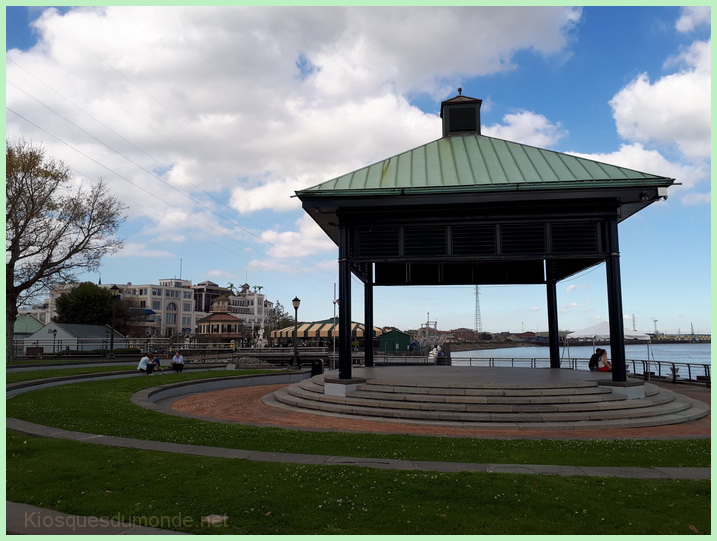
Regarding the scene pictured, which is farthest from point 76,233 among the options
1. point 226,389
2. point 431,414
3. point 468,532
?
point 468,532

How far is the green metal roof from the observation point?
16.1m

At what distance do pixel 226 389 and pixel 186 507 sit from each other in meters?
16.9

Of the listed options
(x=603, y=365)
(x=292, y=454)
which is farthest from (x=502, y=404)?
(x=603, y=365)

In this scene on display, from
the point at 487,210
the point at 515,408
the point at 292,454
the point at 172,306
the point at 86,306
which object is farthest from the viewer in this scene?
the point at 172,306

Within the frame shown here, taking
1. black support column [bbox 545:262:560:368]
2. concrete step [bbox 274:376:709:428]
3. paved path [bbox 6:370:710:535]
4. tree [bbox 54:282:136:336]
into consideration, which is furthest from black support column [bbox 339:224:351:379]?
tree [bbox 54:282:136:336]

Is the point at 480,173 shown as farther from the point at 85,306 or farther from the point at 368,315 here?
the point at 85,306

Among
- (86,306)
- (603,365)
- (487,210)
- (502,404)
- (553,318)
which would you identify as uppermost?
(487,210)

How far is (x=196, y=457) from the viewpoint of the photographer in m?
8.70

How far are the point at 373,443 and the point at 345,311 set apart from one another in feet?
24.2

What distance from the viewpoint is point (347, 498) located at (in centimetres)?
650

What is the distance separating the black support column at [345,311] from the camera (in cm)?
1694

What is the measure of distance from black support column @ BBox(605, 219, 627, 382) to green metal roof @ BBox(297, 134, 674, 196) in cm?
180

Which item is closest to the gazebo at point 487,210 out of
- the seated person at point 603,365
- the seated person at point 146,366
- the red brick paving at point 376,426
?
the red brick paving at point 376,426

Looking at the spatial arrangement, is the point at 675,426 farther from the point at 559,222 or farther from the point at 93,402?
the point at 93,402
